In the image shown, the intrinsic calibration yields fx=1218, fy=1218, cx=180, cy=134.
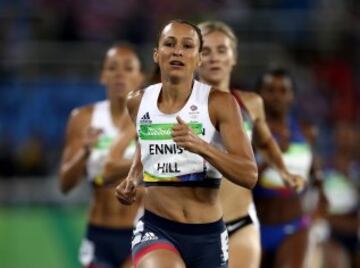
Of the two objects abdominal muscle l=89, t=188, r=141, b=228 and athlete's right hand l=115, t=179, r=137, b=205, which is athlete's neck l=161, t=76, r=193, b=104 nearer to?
athlete's right hand l=115, t=179, r=137, b=205

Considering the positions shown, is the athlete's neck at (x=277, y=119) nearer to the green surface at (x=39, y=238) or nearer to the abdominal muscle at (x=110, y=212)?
the abdominal muscle at (x=110, y=212)

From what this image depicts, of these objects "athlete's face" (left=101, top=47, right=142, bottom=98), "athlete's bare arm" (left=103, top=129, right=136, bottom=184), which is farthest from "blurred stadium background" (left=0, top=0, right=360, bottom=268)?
"athlete's bare arm" (left=103, top=129, right=136, bottom=184)

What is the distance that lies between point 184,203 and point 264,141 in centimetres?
185

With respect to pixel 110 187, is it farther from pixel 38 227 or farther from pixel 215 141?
pixel 38 227

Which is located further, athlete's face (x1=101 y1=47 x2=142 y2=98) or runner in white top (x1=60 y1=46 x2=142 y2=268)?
athlete's face (x1=101 y1=47 x2=142 y2=98)

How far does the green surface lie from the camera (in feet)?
44.5

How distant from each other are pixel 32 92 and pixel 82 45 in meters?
1.27

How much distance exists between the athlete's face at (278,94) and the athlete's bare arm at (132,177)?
9.39 feet

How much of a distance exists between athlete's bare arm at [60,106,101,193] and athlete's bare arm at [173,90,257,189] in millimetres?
2191

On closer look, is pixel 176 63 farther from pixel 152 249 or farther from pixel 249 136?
pixel 249 136

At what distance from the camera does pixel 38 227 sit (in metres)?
13.7

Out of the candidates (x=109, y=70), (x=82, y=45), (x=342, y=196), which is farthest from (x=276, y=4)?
(x=109, y=70)

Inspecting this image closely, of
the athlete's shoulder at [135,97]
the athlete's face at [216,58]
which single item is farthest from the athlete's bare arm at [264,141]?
the athlete's shoulder at [135,97]

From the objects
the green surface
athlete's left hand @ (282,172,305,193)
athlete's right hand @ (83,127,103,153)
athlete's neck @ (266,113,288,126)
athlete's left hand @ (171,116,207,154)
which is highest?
athlete's left hand @ (171,116,207,154)
